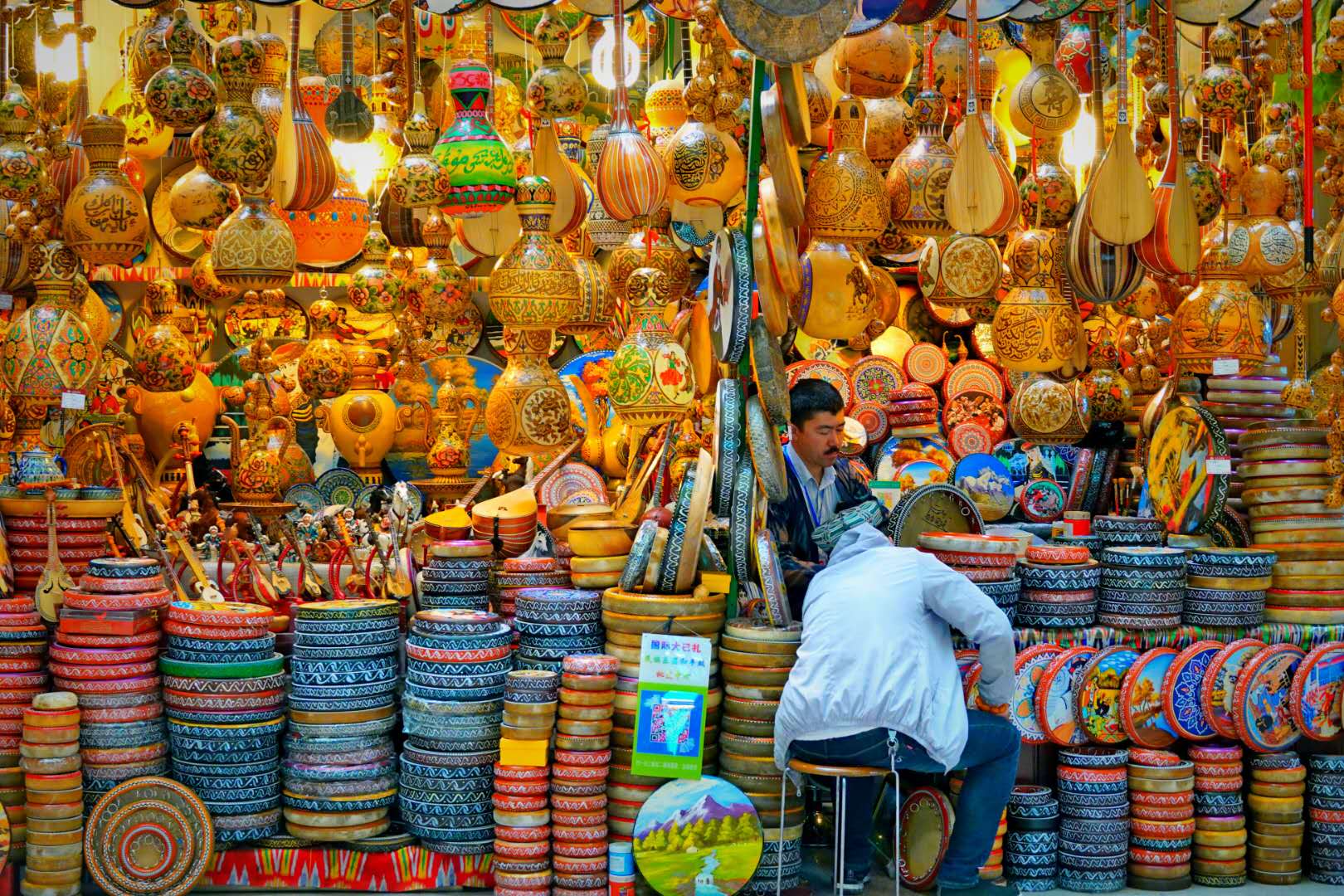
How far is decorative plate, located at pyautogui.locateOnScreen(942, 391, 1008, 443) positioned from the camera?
614 cm

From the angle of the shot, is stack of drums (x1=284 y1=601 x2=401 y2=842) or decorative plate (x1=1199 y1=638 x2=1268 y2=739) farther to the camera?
decorative plate (x1=1199 y1=638 x2=1268 y2=739)

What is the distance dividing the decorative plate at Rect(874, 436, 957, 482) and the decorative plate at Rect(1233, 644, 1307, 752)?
60.4 inches

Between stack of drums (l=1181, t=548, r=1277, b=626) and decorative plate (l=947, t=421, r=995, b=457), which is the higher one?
decorative plate (l=947, t=421, r=995, b=457)

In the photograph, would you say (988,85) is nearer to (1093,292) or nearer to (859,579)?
(1093,292)

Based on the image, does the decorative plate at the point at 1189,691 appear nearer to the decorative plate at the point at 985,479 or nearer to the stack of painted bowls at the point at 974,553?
the stack of painted bowls at the point at 974,553

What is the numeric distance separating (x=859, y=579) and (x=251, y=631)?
1.53 metres

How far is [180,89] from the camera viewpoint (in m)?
3.99

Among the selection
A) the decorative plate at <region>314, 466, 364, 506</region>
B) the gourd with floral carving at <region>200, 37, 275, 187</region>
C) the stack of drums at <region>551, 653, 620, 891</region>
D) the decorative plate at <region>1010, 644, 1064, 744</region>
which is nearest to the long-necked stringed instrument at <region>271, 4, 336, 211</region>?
the gourd with floral carving at <region>200, 37, 275, 187</region>

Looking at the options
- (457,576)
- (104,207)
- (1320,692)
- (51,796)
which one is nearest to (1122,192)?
(1320,692)

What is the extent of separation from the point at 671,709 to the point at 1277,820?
5.83ft

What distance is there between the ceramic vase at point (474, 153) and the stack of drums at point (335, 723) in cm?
113

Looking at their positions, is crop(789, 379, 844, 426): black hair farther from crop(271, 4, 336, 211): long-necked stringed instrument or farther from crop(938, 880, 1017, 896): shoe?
crop(271, 4, 336, 211): long-necked stringed instrument

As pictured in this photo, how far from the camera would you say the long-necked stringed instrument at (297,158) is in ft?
14.5

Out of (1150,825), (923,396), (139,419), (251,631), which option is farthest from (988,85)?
(139,419)
